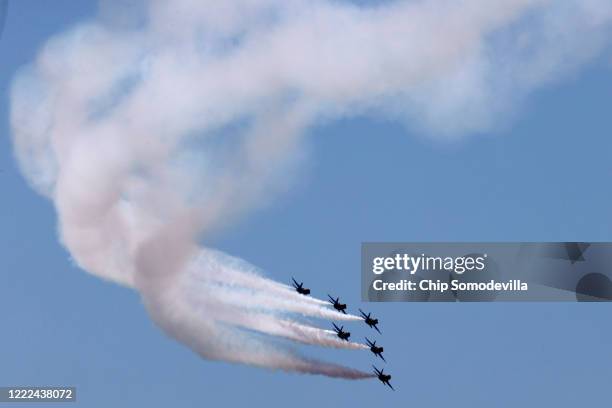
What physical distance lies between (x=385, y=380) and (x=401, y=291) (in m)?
9.45

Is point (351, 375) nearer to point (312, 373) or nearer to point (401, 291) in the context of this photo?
point (312, 373)

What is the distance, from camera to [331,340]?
231ft

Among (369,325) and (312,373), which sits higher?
(369,325)

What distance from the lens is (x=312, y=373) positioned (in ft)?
221

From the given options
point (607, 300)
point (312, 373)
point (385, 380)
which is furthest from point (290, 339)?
point (607, 300)

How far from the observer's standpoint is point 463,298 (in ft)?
211

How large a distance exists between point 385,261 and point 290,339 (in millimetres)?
7787

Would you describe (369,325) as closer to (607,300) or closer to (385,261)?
(385,261)

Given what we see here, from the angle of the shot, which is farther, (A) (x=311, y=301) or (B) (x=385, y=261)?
(A) (x=311, y=301)

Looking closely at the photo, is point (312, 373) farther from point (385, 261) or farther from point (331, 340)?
point (385, 261)

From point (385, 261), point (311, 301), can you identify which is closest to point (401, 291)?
point (385, 261)

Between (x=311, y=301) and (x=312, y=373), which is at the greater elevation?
(x=311, y=301)

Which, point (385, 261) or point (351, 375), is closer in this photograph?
point (385, 261)

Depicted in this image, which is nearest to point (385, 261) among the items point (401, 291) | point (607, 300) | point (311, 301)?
point (401, 291)
